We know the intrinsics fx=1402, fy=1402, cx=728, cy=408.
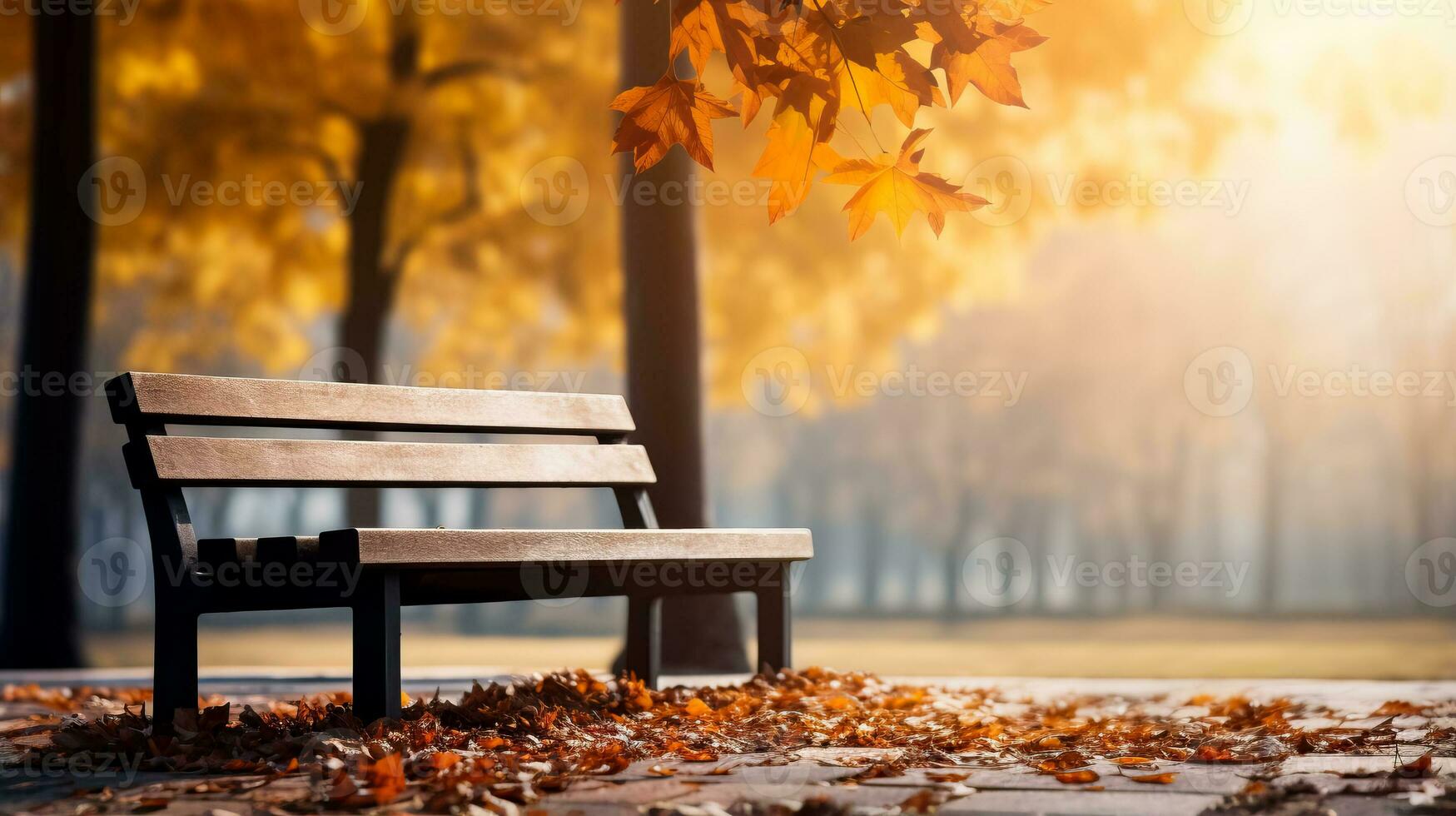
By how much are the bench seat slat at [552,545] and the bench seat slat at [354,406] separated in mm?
750

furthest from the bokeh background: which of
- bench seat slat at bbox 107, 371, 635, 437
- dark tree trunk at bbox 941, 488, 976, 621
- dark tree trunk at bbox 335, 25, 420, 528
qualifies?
dark tree trunk at bbox 941, 488, 976, 621

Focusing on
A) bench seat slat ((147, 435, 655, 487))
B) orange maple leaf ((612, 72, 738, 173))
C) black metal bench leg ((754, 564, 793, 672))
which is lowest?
black metal bench leg ((754, 564, 793, 672))

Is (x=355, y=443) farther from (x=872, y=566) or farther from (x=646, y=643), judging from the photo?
(x=872, y=566)

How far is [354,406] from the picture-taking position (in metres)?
4.33

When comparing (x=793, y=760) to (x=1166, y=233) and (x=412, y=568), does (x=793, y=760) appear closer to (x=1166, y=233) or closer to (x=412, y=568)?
(x=412, y=568)

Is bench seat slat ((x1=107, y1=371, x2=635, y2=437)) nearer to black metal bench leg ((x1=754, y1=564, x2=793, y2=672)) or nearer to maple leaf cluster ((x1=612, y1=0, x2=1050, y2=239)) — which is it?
black metal bench leg ((x1=754, y1=564, x2=793, y2=672))

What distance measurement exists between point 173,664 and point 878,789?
194 cm

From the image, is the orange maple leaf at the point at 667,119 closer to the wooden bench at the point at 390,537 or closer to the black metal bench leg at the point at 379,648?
the wooden bench at the point at 390,537

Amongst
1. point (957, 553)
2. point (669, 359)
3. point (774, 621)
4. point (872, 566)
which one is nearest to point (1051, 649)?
point (669, 359)

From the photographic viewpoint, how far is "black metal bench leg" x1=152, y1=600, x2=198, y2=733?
367 cm

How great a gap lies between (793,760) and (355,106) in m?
9.60

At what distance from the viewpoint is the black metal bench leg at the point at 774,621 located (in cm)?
483

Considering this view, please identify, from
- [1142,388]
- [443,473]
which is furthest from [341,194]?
[1142,388]

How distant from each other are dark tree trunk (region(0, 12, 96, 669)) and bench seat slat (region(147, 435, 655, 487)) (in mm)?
4744
